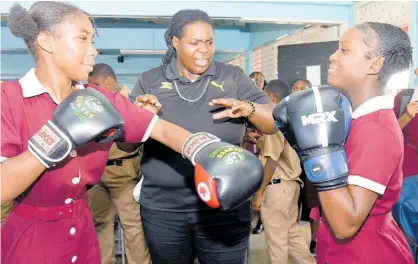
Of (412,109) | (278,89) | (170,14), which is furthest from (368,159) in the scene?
(170,14)

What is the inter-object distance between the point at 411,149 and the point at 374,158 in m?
1.68

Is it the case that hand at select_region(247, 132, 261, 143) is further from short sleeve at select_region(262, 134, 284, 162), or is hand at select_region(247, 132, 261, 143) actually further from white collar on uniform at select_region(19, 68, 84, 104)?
white collar on uniform at select_region(19, 68, 84, 104)

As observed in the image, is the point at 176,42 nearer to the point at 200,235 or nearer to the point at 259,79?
the point at 200,235

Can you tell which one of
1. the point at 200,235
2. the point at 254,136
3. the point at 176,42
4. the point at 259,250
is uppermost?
the point at 176,42

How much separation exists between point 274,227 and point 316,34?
3.85 meters

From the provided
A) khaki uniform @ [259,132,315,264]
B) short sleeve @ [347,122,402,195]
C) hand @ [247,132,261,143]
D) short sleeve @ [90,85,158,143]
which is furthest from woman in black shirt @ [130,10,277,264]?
hand @ [247,132,261,143]

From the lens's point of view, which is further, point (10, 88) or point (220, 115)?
point (220, 115)

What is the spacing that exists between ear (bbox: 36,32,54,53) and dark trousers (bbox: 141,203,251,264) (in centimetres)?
79

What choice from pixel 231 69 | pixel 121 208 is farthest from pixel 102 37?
pixel 231 69

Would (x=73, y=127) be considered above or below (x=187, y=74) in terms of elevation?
below

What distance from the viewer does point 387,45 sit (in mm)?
1322

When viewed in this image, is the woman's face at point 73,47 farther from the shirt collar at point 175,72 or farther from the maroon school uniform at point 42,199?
the shirt collar at point 175,72

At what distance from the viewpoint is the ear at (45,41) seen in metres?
1.27

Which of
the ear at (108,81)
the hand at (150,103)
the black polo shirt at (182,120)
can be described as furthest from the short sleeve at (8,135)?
the ear at (108,81)
